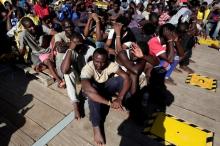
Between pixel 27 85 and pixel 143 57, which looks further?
pixel 27 85

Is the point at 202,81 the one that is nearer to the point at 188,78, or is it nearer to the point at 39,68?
the point at 188,78

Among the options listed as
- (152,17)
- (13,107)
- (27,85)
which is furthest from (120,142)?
(152,17)

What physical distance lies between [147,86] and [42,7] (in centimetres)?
548

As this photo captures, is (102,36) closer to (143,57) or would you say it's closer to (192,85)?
(143,57)

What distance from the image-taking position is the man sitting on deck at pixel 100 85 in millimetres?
3705

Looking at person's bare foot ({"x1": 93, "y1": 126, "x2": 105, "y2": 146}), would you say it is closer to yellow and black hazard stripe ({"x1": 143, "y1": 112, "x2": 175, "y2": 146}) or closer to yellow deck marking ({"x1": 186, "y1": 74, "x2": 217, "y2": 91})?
yellow and black hazard stripe ({"x1": 143, "y1": 112, "x2": 175, "y2": 146})

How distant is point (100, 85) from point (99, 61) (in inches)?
21.8

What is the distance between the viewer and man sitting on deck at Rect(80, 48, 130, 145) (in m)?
3.71

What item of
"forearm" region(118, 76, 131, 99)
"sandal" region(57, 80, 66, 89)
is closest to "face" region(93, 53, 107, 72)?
"forearm" region(118, 76, 131, 99)

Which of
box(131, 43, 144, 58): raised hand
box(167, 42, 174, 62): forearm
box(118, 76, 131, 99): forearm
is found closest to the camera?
box(118, 76, 131, 99): forearm

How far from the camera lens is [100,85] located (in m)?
4.16

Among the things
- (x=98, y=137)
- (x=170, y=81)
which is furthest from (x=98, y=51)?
(x=170, y=81)

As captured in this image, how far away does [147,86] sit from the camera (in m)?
4.92

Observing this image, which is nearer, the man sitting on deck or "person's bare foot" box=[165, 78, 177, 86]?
the man sitting on deck
